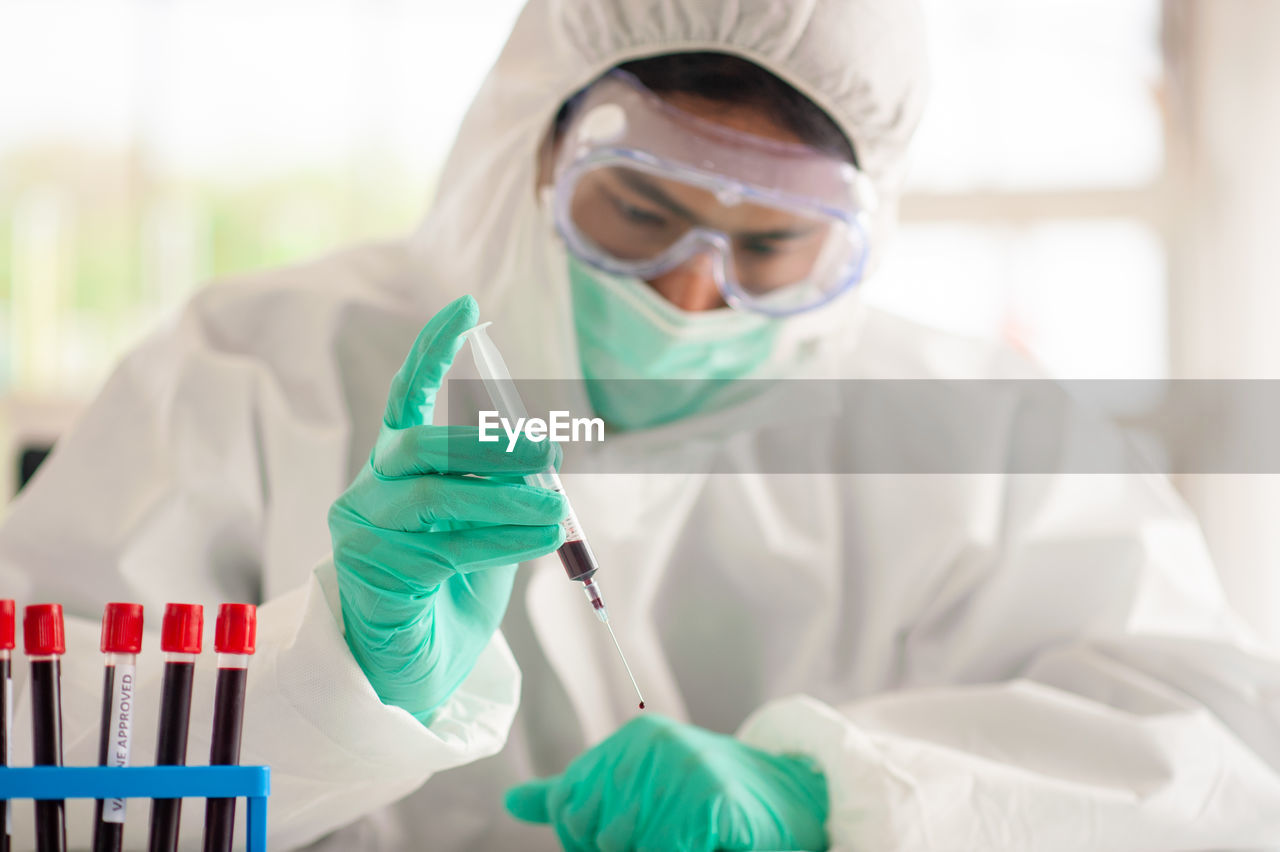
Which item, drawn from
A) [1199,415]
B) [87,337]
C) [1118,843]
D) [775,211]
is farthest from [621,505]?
[87,337]

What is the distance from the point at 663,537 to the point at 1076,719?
49 cm

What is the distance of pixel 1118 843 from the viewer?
35.3 inches

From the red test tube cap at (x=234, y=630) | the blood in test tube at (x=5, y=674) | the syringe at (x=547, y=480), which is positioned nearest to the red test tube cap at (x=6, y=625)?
the blood in test tube at (x=5, y=674)

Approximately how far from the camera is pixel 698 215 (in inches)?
44.1

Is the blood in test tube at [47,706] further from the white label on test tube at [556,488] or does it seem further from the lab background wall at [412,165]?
the lab background wall at [412,165]

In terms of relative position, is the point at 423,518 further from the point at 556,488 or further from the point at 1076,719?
the point at 1076,719

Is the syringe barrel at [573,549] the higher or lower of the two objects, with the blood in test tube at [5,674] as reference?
higher

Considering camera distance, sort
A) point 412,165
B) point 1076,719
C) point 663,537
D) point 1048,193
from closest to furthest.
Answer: point 1076,719, point 663,537, point 1048,193, point 412,165

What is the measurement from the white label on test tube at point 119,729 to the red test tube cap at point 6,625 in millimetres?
66

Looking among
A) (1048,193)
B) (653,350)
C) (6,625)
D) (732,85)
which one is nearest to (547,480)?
(6,625)

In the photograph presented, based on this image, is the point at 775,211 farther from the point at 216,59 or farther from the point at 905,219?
the point at 216,59

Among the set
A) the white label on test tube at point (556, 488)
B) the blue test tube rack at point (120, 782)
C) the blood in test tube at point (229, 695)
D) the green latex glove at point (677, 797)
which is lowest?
the green latex glove at point (677, 797)

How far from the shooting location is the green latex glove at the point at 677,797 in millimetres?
827

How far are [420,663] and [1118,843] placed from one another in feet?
2.01
